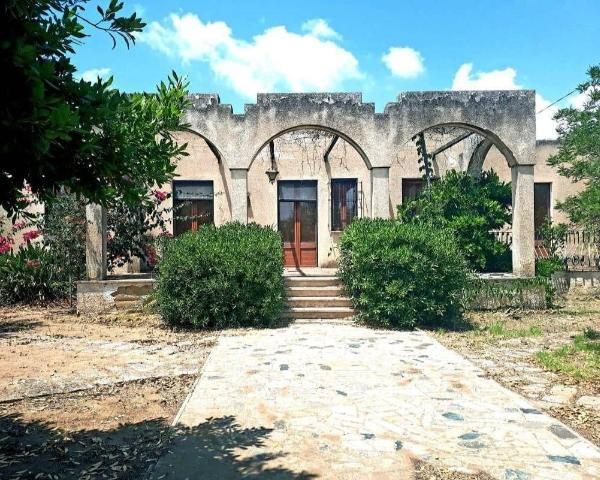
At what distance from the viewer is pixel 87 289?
9.82 metres

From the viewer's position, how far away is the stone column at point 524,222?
33.9ft

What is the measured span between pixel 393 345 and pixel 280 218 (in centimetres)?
829

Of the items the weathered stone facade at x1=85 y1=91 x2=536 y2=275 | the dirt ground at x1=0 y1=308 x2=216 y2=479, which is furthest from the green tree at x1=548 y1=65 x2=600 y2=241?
the dirt ground at x1=0 y1=308 x2=216 y2=479

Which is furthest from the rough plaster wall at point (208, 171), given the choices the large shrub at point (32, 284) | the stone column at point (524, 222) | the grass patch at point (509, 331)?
the grass patch at point (509, 331)

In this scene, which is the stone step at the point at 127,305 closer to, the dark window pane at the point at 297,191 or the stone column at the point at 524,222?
the dark window pane at the point at 297,191

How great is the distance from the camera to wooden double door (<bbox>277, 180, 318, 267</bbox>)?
1480 centimetres

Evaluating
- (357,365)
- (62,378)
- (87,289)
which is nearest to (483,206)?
(357,365)

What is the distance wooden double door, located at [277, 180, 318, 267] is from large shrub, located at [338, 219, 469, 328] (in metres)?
6.24

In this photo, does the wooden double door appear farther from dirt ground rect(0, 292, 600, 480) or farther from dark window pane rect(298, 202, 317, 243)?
dirt ground rect(0, 292, 600, 480)

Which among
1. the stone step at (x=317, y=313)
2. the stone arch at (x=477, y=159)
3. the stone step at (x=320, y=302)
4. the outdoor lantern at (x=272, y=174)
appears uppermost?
the stone arch at (x=477, y=159)

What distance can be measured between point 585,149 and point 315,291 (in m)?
5.99

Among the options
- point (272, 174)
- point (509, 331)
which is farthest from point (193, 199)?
point (509, 331)

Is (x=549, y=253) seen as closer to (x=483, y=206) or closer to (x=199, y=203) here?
(x=483, y=206)

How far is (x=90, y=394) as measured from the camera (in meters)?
5.02
